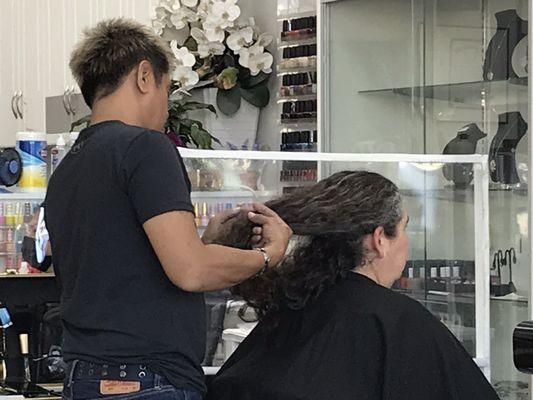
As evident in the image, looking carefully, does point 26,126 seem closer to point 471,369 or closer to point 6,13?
point 6,13

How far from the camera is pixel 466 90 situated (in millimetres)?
2910

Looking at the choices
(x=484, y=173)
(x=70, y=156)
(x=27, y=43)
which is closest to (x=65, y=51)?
(x=27, y=43)

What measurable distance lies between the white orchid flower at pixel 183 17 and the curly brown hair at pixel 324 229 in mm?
1683

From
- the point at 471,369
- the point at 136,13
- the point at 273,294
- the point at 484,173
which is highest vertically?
the point at 136,13

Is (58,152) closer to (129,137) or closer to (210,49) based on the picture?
(210,49)

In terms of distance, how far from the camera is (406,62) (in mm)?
3068

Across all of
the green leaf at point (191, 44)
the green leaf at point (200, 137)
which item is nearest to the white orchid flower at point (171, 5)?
the green leaf at point (191, 44)

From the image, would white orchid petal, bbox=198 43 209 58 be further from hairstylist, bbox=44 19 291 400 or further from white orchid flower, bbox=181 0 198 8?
hairstylist, bbox=44 19 291 400

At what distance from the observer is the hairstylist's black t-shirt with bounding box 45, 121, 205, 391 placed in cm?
159

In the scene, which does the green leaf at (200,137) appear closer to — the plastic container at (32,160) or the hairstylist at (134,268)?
the plastic container at (32,160)

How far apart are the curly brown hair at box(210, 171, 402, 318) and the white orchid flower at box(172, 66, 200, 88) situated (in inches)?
61.8

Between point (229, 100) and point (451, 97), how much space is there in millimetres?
805

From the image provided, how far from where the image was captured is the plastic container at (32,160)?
8.76 ft

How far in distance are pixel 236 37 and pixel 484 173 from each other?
1.21 meters
